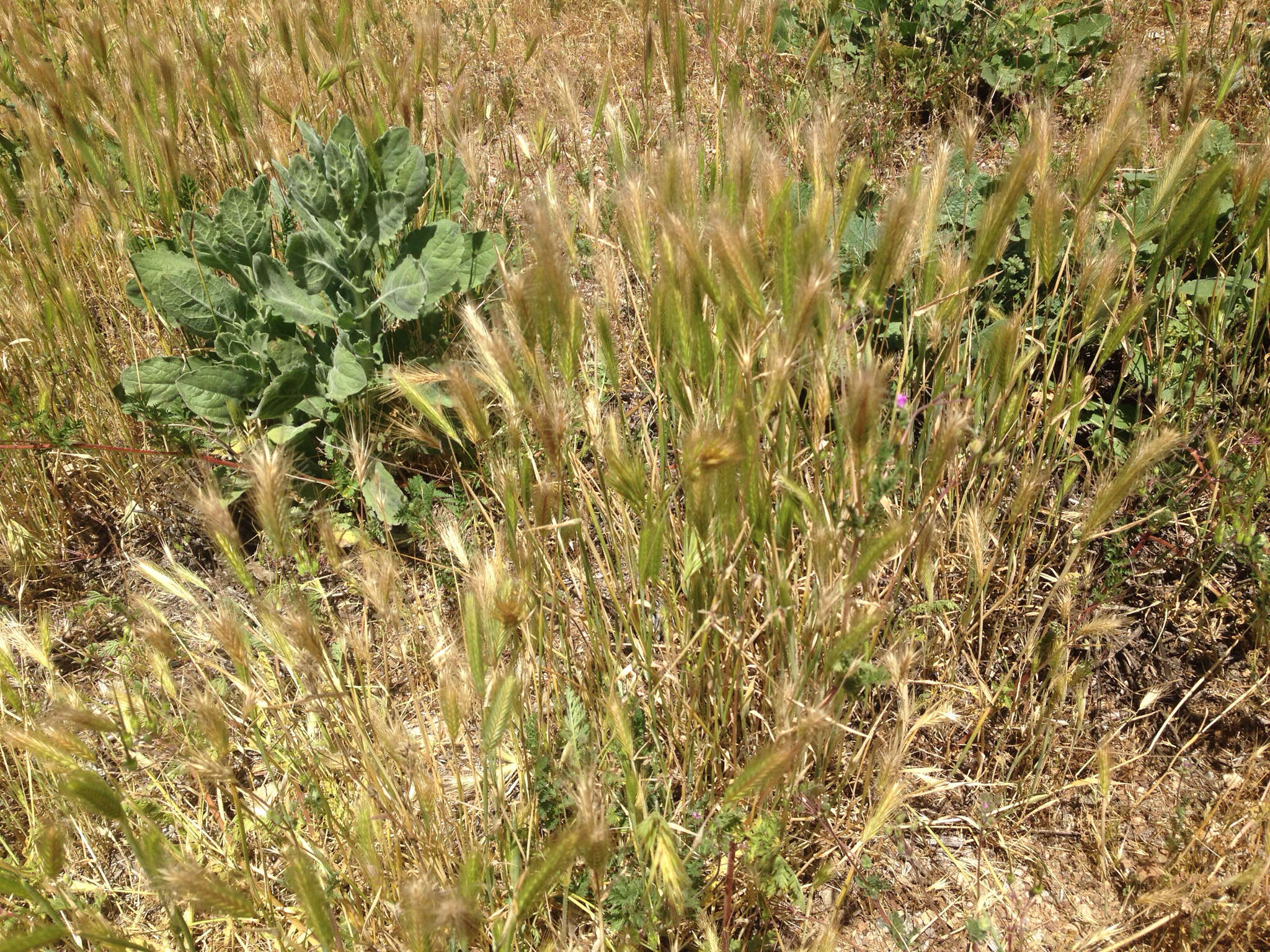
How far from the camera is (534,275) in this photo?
126cm

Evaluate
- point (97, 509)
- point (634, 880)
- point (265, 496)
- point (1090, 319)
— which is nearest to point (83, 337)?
point (97, 509)

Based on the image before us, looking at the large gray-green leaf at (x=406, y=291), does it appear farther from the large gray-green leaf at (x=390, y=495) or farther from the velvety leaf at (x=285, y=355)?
the large gray-green leaf at (x=390, y=495)

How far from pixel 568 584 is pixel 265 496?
0.73 meters

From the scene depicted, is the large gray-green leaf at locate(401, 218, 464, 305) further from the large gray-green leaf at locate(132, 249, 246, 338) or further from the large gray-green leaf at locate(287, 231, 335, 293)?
the large gray-green leaf at locate(132, 249, 246, 338)

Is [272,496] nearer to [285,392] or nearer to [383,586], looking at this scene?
[383,586]

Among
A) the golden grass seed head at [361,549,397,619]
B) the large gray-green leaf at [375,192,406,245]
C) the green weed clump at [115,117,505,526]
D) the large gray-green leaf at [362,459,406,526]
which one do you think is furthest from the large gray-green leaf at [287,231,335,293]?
the golden grass seed head at [361,549,397,619]

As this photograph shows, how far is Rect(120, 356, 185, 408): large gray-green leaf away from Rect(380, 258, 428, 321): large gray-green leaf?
0.49 m

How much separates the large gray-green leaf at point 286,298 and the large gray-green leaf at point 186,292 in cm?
10

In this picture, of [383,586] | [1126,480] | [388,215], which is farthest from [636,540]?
[388,215]

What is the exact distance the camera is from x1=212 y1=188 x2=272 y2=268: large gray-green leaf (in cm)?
199

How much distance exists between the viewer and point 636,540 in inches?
60.8

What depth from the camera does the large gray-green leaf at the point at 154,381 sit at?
2012mm

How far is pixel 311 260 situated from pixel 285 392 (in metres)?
0.30

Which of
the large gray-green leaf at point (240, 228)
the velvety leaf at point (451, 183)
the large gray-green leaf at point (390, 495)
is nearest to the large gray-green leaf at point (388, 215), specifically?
the large gray-green leaf at point (240, 228)
